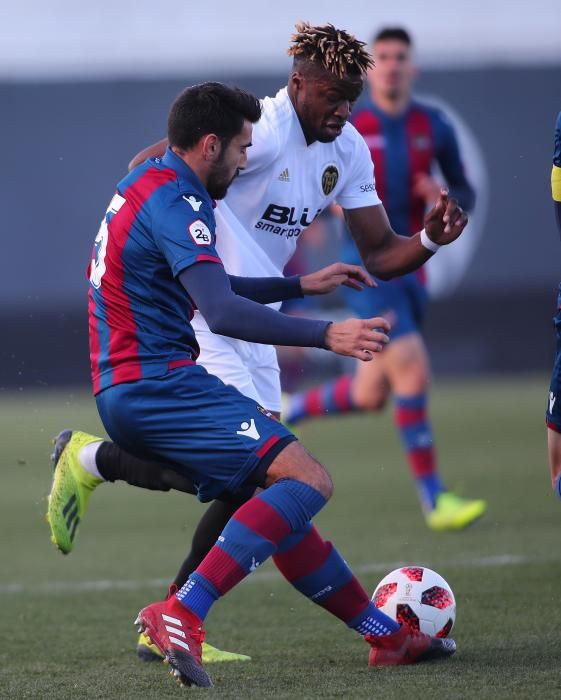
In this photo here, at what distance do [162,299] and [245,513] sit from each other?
0.69 metres

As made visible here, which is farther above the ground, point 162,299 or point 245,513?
point 162,299

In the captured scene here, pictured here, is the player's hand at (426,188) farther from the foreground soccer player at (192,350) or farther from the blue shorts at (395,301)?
the foreground soccer player at (192,350)

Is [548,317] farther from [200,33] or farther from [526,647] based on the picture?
[526,647]

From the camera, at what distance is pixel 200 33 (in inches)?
799

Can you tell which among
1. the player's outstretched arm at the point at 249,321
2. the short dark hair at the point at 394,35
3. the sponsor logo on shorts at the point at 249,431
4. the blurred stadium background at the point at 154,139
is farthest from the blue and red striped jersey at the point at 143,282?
the blurred stadium background at the point at 154,139

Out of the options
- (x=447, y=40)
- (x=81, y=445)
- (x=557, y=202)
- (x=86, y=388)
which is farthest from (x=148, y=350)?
(x=447, y=40)

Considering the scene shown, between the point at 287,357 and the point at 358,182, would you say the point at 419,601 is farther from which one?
the point at 287,357

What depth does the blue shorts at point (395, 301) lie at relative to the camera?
8266 millimetres

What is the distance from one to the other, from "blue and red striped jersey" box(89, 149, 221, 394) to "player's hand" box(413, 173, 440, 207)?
3919mm

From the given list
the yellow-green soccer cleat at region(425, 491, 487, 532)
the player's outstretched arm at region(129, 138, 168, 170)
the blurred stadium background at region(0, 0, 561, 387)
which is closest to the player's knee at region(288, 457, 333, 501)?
the player's outstretched arm at region(129, 138, 168, 170)

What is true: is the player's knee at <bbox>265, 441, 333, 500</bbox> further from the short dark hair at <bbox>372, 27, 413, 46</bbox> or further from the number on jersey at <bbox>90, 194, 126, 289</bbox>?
the short dark hair at <bbox>372, 27, 413, 46</bbox>

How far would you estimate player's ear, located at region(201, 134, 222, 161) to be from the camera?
4.20m

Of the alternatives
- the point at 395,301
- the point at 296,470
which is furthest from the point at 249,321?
the point at 395,301

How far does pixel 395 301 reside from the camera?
8.30 meters
